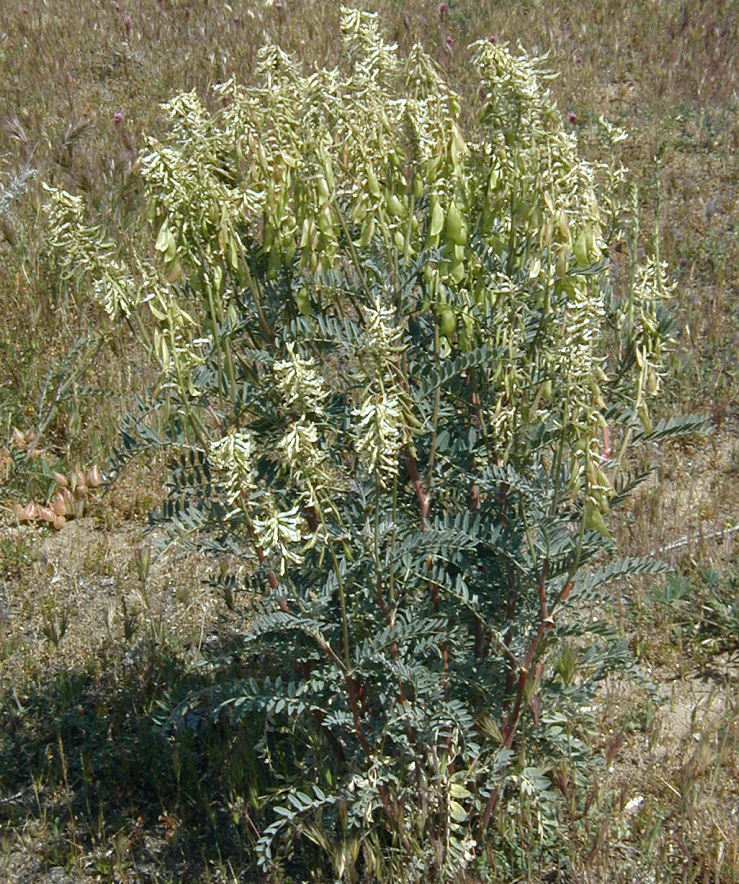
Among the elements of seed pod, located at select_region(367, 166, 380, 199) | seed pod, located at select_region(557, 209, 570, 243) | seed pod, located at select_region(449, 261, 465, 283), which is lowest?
seed pod, located at select_region(449, 261, 465, 283)

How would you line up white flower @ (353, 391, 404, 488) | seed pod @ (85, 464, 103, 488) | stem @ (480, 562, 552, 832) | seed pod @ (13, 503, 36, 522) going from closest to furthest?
white flower @ (353, 391, 404, 488), stem @ (480, 562, 552, 832), seed pod @ (13, 503, 36, 522), seed pod @ (85, 464, 103, 488)

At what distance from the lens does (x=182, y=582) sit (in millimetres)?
4418

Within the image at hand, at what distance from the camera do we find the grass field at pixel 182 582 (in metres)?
3.18

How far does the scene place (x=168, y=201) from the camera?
2262 mm

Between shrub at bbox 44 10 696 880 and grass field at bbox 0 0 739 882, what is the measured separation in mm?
362

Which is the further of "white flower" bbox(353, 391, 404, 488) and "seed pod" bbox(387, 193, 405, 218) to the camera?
"seed pod" bbox(387, 193, 405, 218)

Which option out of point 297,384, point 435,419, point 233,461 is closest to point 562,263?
point 435,419

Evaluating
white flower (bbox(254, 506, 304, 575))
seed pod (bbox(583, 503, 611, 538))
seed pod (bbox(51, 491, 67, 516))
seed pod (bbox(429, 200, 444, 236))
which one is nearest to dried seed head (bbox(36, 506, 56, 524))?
seed pod (bbox(51, 491, 67, 516))

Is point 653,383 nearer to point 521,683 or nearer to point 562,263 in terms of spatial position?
point 562,263

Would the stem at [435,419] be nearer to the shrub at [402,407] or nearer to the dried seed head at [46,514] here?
the shrub at [402,407]

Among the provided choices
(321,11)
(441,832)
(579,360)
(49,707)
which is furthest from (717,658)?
(321,11)

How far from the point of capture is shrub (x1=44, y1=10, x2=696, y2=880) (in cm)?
230

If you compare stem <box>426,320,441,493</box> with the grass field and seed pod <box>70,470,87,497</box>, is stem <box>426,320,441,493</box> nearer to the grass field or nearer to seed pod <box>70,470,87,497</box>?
the grass field

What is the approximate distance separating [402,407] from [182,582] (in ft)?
7.66
